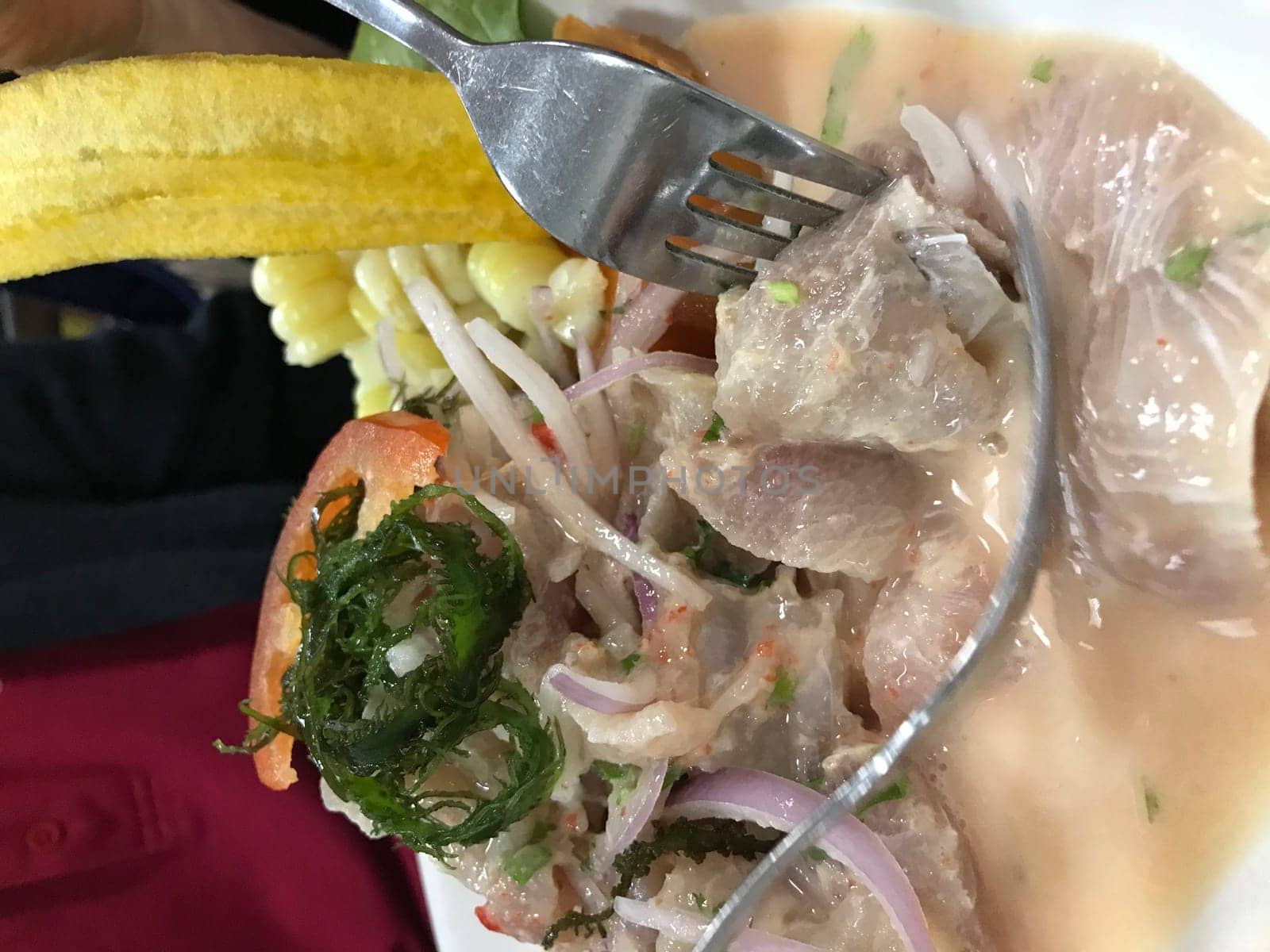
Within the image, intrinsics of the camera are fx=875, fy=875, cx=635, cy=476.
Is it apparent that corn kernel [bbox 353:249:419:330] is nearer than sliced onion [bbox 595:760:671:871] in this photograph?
No

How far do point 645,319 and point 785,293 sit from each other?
1.03 ft

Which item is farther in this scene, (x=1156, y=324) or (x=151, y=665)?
(x=151, y=665)

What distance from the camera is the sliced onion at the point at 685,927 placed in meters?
1.02

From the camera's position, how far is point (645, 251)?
3.14 feet

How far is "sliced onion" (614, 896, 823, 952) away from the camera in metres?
1.02

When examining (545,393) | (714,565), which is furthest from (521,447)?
(714,565)

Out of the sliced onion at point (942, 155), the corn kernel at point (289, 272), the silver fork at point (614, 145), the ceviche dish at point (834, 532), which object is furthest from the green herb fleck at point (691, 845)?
the corn kernel at point (289, 272)

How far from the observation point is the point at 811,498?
1.04 metres

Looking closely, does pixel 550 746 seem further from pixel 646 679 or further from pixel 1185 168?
pixel 1185 168

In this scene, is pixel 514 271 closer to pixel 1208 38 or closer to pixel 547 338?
pixel 547 338

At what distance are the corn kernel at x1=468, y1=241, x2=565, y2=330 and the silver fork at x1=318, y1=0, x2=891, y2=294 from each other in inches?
16.6

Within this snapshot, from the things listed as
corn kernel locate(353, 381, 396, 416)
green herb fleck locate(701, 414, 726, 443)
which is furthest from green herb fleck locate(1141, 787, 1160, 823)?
corn kernel locate(353, 381, 396, 416)

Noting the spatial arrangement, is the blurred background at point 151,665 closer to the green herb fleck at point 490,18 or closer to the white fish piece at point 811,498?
the green herb fleck at point 490,18

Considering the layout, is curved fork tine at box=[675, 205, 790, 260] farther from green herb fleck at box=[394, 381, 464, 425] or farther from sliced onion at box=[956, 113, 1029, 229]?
green herb fleck at box=[394, 381, 464, 425]
